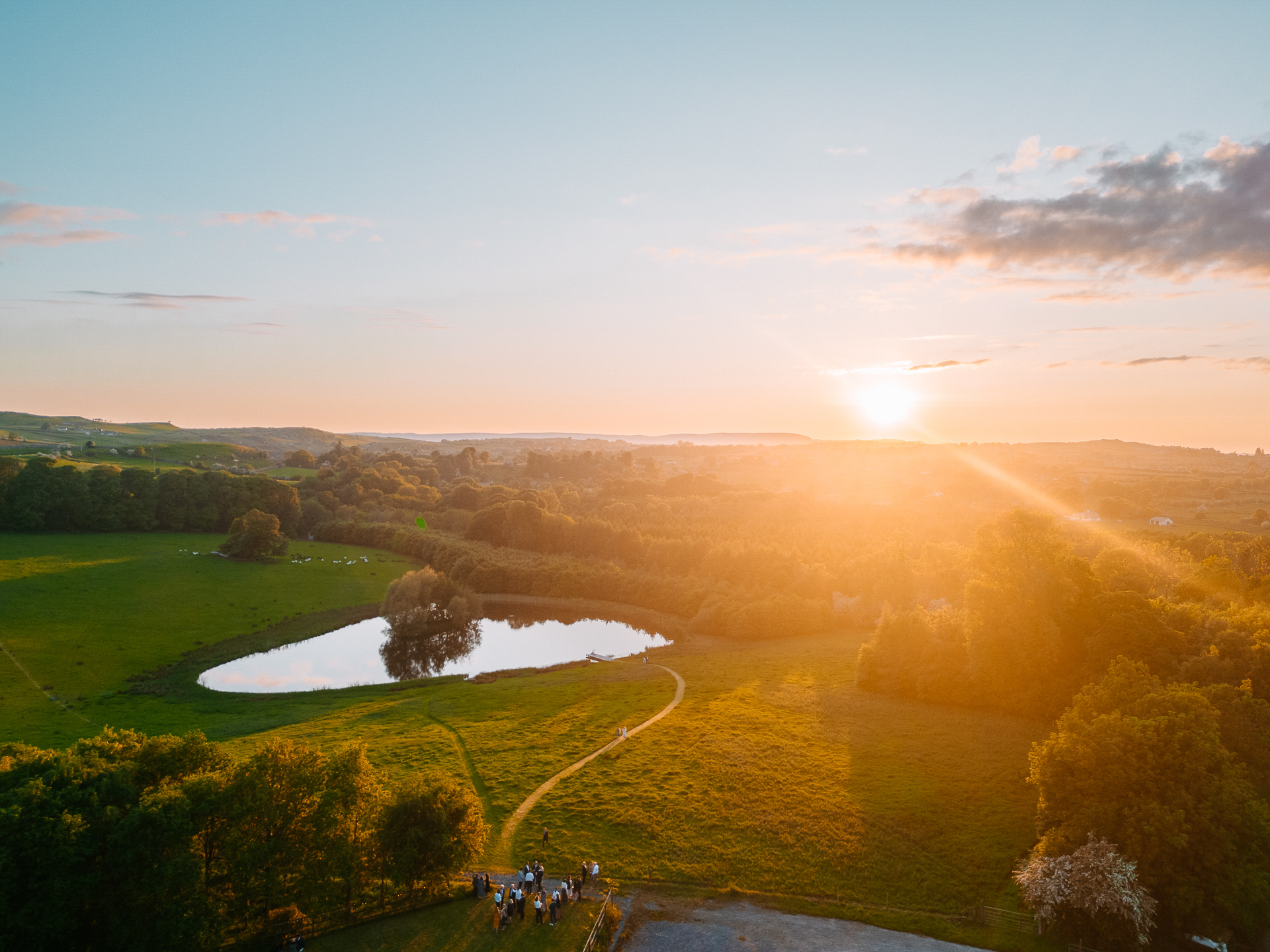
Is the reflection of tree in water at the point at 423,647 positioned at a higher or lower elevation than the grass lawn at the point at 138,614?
lower

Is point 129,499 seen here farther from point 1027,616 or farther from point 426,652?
point 1027,616

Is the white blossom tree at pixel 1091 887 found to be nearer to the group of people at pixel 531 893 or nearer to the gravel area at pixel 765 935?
the gravel area at pixel 765 935

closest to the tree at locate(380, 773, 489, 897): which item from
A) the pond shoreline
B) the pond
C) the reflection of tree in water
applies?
the pond shoreline

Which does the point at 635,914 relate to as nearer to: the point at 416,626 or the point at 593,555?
the point at 416,626

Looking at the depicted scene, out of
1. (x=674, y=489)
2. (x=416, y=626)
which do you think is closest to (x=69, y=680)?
(x=416, y=626)

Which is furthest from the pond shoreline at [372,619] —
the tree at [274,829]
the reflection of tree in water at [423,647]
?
the tree at [274,829]

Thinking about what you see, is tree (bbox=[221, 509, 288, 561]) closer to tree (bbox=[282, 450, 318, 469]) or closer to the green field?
the green field

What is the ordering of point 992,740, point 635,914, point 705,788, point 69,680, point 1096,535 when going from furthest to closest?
point 1096,535 → point 69,680 → point 992,740 → point 705,788 → point 635,914
